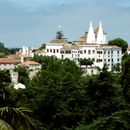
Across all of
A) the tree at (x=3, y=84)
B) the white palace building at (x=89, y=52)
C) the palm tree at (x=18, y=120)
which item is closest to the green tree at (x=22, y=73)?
the white palace building at (x=89, y=52)

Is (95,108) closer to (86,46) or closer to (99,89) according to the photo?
(99,89)

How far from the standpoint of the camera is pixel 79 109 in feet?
51.1

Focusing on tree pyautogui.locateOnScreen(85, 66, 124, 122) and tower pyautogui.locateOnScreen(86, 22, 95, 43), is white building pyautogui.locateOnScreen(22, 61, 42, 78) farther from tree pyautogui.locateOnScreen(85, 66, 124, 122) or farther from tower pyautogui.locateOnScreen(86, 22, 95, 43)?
tree pyautogui.locateOnScreen(85, 66, 124, 122)

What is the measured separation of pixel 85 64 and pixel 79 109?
56395mm

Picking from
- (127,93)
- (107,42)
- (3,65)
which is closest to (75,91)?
(127,93)

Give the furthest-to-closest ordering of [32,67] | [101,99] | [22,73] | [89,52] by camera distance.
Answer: [89,52], [32,67], [22,73], [101,99]

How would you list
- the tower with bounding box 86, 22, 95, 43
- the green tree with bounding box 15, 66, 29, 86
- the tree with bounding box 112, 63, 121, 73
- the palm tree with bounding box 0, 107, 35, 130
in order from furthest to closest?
1. the tower with bounding box 86, 22, 95, 43
2. the tree with bounding box 112, 63, 121, 73
3. the green tree with bounding box 15, 66, 29, 86
4. the palm tree with bounding box 0, 107, 35, 130

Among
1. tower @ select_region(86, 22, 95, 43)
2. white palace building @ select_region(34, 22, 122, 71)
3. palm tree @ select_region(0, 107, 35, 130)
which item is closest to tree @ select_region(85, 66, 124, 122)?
palm tree @ select_region(0, 107, 35, 130)

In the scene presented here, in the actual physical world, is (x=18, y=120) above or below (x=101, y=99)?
above

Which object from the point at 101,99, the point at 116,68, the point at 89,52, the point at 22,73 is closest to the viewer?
the point at 101,99

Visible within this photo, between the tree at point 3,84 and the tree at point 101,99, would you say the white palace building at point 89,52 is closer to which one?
the tree at point 101,99

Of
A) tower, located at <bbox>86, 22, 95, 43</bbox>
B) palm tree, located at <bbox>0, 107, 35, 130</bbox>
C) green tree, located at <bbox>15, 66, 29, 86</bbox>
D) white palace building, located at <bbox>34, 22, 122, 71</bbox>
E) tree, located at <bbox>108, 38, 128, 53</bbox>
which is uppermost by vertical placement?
tower, located at <bbox>86, 22, 95, 43</bbox>

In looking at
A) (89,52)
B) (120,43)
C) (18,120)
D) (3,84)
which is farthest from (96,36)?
(18,120)

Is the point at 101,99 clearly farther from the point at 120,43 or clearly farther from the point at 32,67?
the point at 120,43
